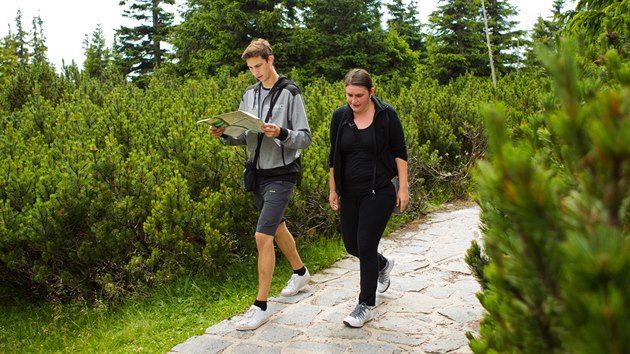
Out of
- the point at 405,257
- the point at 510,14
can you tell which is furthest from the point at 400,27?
the point at 405,257

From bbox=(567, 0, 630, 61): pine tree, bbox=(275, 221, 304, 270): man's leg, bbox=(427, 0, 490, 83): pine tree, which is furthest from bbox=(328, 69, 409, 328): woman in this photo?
bbox=(427, 0, 490, 83): pine tree

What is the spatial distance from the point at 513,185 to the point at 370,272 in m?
3.34

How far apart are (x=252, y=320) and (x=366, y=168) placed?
1517mm

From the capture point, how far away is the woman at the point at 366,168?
4312 mm

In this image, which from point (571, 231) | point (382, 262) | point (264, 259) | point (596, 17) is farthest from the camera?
point (596, 17)

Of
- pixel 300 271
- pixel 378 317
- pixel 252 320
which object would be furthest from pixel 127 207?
pixel 378 317

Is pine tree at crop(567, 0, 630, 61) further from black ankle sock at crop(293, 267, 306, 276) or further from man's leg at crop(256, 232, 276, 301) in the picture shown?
black ankle sock at crop(293, 267, 306, 276)

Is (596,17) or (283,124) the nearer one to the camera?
(283,124)

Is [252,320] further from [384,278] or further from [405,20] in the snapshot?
[405,20]

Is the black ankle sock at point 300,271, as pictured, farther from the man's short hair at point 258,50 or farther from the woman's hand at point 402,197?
the man's short hair at point 258,50

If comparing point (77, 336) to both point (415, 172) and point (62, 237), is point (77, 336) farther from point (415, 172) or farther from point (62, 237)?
point (415, 172)

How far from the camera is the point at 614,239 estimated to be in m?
1.01

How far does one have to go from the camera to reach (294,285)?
5.36 meters

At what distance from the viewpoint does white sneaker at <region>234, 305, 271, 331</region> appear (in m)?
4.54
